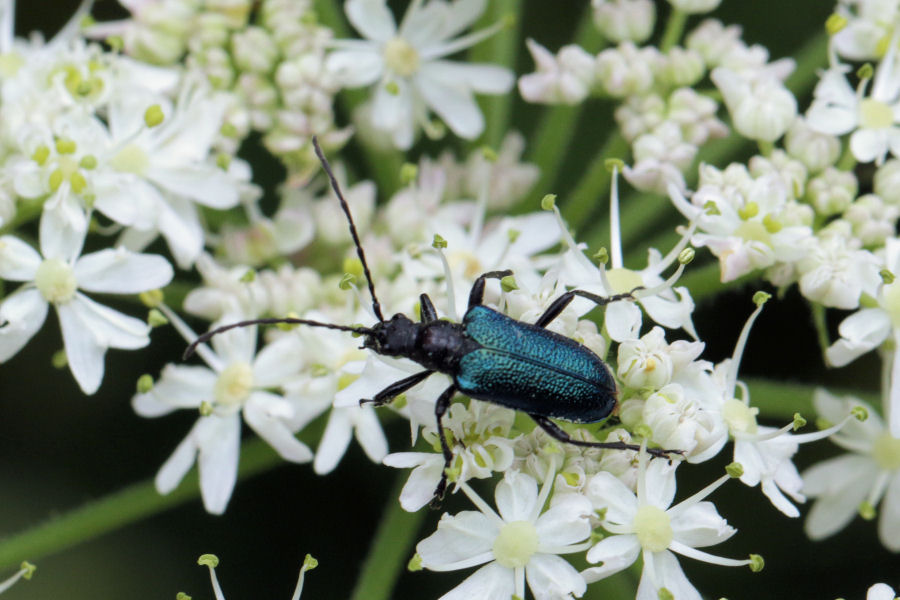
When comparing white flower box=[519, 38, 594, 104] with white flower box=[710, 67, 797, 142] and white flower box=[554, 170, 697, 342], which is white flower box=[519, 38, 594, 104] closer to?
white flower box=[710, 67, 797, 142]

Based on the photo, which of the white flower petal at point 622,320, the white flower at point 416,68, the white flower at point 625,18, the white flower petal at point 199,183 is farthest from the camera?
the white flower at point 416,68

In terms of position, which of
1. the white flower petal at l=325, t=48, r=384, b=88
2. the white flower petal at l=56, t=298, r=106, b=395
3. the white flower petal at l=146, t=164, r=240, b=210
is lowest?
the white flower petal at l=56, t=298, r=106, b=395

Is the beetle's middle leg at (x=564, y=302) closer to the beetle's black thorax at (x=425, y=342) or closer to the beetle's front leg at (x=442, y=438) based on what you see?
the beetle's black thorax at (x=425, y=342)

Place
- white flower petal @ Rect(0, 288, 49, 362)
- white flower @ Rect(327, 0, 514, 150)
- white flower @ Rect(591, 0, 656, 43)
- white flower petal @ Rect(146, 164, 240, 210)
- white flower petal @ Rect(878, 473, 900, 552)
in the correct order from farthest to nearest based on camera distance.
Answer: white flower @ Rect(327, 0, 514, 150) < white flower @ Rect(591, 0, 656, 43) < white flower petal @ Rect(878, 473, 900, 552) < white flower petal @ Rect(146, 164, 240, 210) < white flower petal @ Rect(0, 288, 49, 362)

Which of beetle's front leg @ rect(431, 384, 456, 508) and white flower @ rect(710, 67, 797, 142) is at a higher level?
white flower @ rect(710, 67, 797, 142)

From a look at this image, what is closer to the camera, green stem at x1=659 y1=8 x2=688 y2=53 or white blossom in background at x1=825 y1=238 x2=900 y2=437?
white blossom in background at x1=825 y1=238 x2=900 y2=437

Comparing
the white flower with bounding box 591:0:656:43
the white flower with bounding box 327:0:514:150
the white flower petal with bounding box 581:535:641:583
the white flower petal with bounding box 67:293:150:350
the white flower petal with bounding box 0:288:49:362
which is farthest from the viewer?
the white flower with bounding box 327:0:514:150

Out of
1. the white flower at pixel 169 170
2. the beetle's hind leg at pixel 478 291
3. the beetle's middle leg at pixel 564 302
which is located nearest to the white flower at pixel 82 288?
the white flower at pixel 169 170

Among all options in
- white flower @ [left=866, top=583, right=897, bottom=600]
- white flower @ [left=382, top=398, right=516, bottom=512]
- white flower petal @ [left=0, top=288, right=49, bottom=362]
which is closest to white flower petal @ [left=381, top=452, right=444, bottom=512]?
white flower @ [left=382, top=398, right=516, bottom=512]
